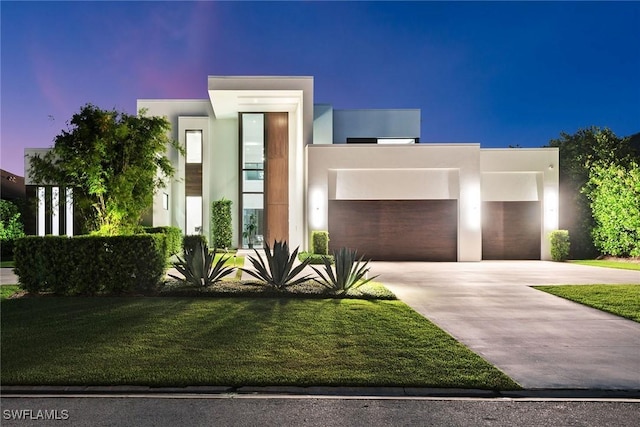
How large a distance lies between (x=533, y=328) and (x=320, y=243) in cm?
1111

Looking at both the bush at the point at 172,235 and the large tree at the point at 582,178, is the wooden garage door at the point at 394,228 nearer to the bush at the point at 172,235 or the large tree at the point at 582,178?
the large tree at the point at 582,178

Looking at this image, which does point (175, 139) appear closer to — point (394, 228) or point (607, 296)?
point (394, 228)

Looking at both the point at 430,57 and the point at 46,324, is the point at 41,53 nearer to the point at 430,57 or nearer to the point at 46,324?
the point at 46,324

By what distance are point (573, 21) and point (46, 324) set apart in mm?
57708

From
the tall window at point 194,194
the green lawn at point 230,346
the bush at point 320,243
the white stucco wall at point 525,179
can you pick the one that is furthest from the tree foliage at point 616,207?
the tall window at point 194,194

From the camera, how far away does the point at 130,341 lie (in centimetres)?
543

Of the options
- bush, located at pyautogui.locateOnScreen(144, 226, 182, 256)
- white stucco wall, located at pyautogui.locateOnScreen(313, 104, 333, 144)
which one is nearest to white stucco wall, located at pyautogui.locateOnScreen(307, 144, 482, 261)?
bush, located at pyautogui.locateOnScreen(144, 226, 182, 256)

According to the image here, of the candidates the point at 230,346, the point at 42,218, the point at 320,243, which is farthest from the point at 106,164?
the point at 42,218

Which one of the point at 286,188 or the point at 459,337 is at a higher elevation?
the point at 286,188

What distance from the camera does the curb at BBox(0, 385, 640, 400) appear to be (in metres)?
3.89

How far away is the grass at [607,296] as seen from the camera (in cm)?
768

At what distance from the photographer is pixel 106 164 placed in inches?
Answer: 432

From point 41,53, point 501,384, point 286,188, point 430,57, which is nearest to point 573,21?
point 430,57

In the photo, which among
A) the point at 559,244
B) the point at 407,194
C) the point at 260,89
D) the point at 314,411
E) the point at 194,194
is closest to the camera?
the point at 314,411
